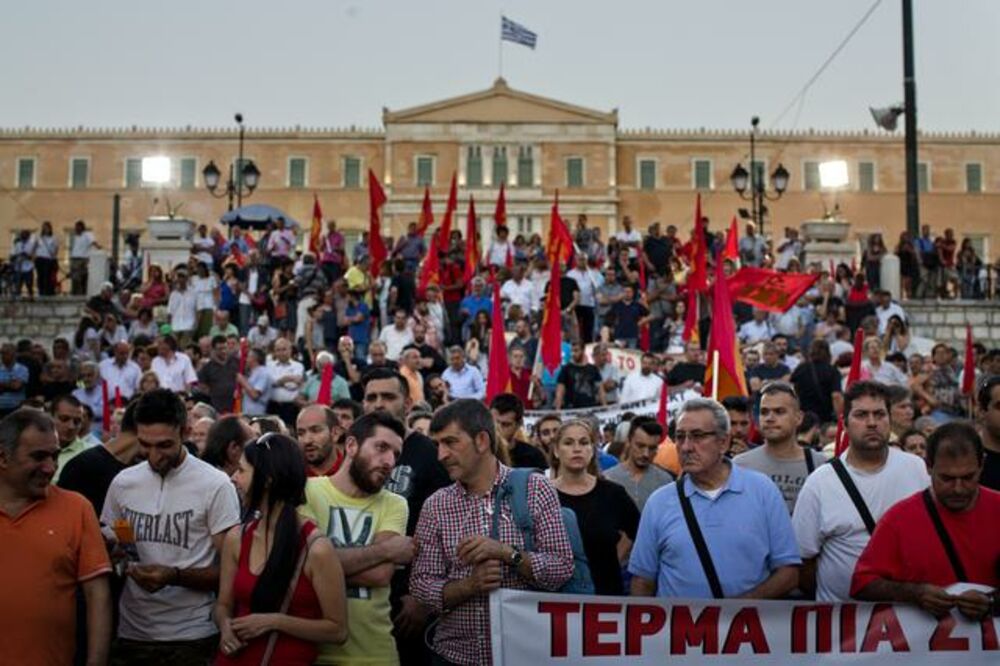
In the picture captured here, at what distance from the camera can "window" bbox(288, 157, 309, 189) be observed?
74438 millimetres

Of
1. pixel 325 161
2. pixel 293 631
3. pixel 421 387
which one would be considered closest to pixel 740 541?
pixel 293 631

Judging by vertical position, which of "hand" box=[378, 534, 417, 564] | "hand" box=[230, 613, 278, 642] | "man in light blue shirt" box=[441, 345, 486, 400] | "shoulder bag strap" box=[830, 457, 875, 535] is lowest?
"hand" box=[230, 613, 278, 642]

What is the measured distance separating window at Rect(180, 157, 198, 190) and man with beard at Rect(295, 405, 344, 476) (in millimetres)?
69199

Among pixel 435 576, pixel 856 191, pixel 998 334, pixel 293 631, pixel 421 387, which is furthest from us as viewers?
pixel 856 191

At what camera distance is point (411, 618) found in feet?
19.4

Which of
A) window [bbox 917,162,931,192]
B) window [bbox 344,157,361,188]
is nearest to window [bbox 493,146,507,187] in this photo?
window [bbox 344,157,361,188]

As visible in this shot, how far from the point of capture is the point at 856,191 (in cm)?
7419

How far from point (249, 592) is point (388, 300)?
563 inches

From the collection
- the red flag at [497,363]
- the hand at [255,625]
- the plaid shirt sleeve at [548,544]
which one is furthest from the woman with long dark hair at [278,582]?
the red flag at [497,363]

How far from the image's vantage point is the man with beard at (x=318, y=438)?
6.45 metres

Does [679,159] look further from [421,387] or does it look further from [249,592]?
[249,592]

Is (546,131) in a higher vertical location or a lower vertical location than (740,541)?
higher

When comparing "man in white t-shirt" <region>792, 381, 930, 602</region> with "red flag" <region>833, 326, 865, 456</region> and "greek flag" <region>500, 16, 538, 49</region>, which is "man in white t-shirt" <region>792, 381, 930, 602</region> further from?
"greek flag" <region>500, 16, 538, 49</region>

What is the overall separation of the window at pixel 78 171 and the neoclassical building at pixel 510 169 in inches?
2.9
